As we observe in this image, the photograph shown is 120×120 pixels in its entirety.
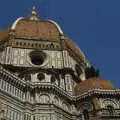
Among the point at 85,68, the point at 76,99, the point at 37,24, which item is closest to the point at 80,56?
the point at 85,68

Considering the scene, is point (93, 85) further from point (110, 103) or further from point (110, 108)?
point (110, 108)

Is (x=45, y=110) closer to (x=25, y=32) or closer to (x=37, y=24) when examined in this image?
(x=25, y=32)

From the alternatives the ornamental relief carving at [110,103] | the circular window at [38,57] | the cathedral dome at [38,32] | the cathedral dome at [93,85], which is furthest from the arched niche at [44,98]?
the cathedral dome at [38,32]

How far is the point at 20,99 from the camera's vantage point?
3011 centimetres

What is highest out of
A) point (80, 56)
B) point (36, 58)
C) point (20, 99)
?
point (80, 56)

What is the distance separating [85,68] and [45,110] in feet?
60.0

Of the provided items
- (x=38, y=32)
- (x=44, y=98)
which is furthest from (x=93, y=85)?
(x=38, y=32)

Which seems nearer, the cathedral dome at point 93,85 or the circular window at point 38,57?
the cathedral dome at point 93,85

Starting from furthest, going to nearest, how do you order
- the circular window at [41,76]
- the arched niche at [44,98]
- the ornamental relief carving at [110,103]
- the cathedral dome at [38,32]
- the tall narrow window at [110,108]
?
the cathedral dome at [38,32] < the circular window at [41,76] < the ornamental relief carving at [110,103] < the tall narrow window at [110,108] < the arched niche at [44,98]

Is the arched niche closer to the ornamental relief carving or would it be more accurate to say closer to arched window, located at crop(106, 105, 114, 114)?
the ornamental relief carving

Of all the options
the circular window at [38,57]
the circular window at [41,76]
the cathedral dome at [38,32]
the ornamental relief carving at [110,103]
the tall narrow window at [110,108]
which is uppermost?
the cathedral dome at [38,32]

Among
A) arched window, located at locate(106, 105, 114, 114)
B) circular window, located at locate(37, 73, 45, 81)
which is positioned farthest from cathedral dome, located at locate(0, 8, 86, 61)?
arched window, located at locate(106, 105, 114, 114)

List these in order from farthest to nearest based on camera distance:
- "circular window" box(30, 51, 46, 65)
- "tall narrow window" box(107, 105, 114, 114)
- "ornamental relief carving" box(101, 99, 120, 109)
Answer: "circular window" box(30, 51, 46, 65) < "ornamental relief carving" box(101, 99, 120, 109) < "tall narrow window" box(107, 105, 114, 114)

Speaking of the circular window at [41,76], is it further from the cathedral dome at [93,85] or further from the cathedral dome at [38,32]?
the cathedral dome at [38,32]
